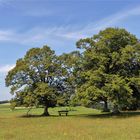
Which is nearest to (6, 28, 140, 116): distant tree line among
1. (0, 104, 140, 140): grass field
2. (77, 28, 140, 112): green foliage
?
(77, 28, 140, 112): green foliage

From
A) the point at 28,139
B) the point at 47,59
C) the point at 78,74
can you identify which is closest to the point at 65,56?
the point at 47,59

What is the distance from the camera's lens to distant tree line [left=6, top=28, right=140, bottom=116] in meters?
52.3

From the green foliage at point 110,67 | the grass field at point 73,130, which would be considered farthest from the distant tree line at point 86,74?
the grass field at point 73,130

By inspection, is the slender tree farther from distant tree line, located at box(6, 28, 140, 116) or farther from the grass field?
the grass field

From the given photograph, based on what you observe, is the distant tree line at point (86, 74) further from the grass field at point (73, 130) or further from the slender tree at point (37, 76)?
the grass field at point (73, 130)

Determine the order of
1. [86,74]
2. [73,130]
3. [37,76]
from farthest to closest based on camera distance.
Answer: [37,76]
[86,74]
[73,130]

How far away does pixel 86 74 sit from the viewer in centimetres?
5475

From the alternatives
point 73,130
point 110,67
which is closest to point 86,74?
point 110,67

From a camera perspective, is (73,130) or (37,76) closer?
(73,130)

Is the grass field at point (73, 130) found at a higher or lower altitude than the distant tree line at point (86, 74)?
lower

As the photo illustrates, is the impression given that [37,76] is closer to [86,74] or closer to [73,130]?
[86,74]

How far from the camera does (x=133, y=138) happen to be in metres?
23.1

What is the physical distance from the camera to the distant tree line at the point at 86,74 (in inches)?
2061

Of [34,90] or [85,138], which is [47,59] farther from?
[85,138]
